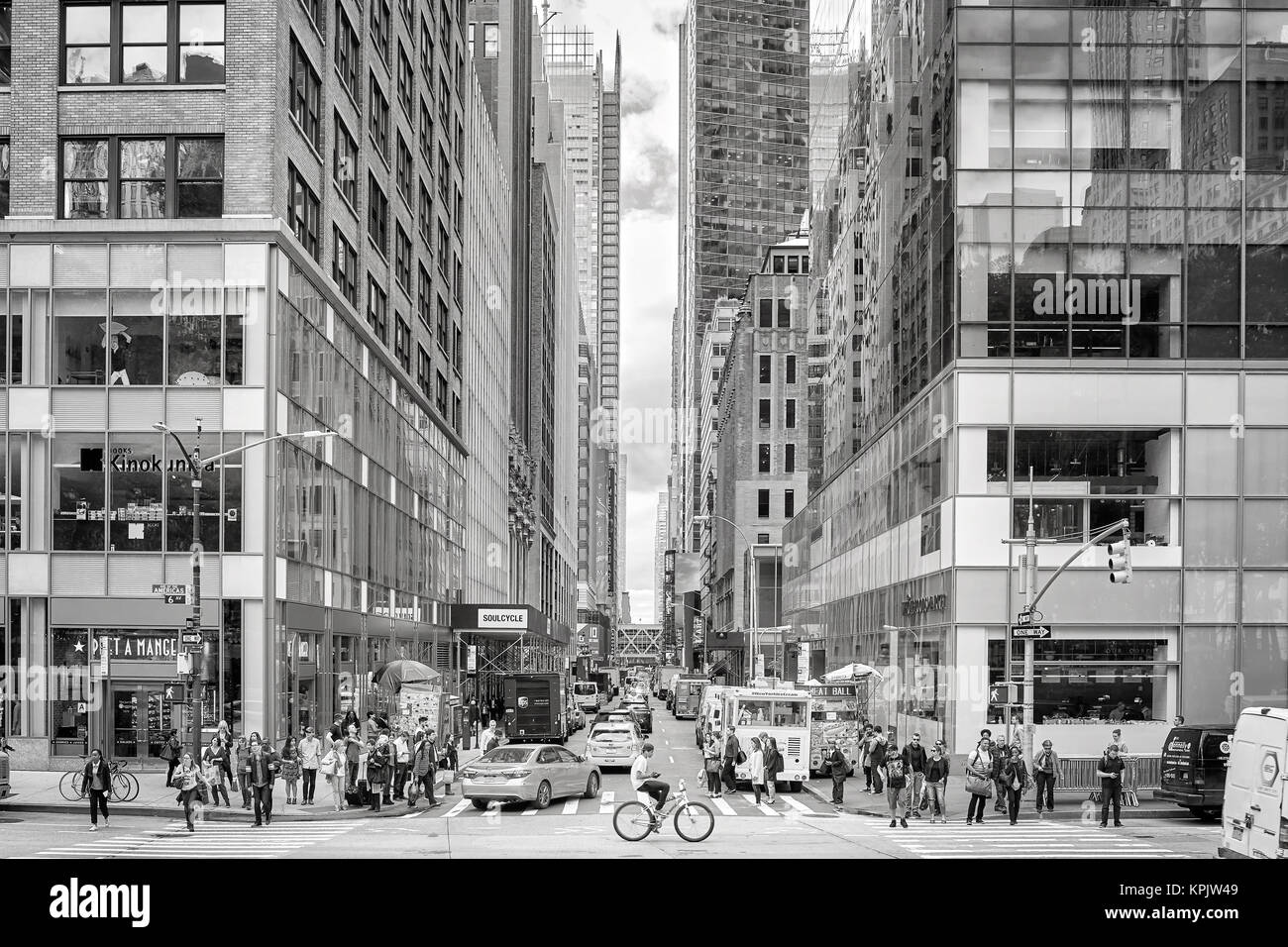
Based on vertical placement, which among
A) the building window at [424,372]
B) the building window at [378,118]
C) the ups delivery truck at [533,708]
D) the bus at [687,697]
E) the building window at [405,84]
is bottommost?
the bus at [687,697]

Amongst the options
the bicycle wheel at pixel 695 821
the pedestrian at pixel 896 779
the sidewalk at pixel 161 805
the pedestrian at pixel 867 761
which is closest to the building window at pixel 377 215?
the sidewalk at pixel 161 805

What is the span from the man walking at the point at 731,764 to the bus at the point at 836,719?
2.99 metres

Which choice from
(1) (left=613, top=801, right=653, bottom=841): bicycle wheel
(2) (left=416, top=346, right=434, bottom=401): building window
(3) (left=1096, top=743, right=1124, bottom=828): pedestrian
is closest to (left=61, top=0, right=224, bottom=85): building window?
(1) (left=613, top=801, right=653, bottom=841): bicycle wheel

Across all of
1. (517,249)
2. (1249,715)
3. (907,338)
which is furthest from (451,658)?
(1249,715)

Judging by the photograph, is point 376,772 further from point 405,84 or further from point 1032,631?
point 405,84

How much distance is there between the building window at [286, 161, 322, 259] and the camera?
135ft

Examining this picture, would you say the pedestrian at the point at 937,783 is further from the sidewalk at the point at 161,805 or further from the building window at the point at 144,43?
the building window at the point at 144,43

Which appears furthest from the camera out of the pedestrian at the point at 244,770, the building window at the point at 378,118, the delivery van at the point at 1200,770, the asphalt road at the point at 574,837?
Result: the building window at the point at 378,118

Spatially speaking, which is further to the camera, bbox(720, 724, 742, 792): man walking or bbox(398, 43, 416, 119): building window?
bbox(398, 43, 416, 119): building window

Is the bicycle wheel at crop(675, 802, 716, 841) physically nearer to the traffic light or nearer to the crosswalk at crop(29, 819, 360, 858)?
the crosswalk at crop(29, 819, 360, 858)

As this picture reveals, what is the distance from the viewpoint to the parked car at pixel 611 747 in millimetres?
42156

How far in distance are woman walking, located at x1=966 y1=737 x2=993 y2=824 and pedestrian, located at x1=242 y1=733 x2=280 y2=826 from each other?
557 inches

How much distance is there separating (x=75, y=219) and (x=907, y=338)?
2776 cm

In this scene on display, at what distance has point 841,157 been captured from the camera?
232 ft
